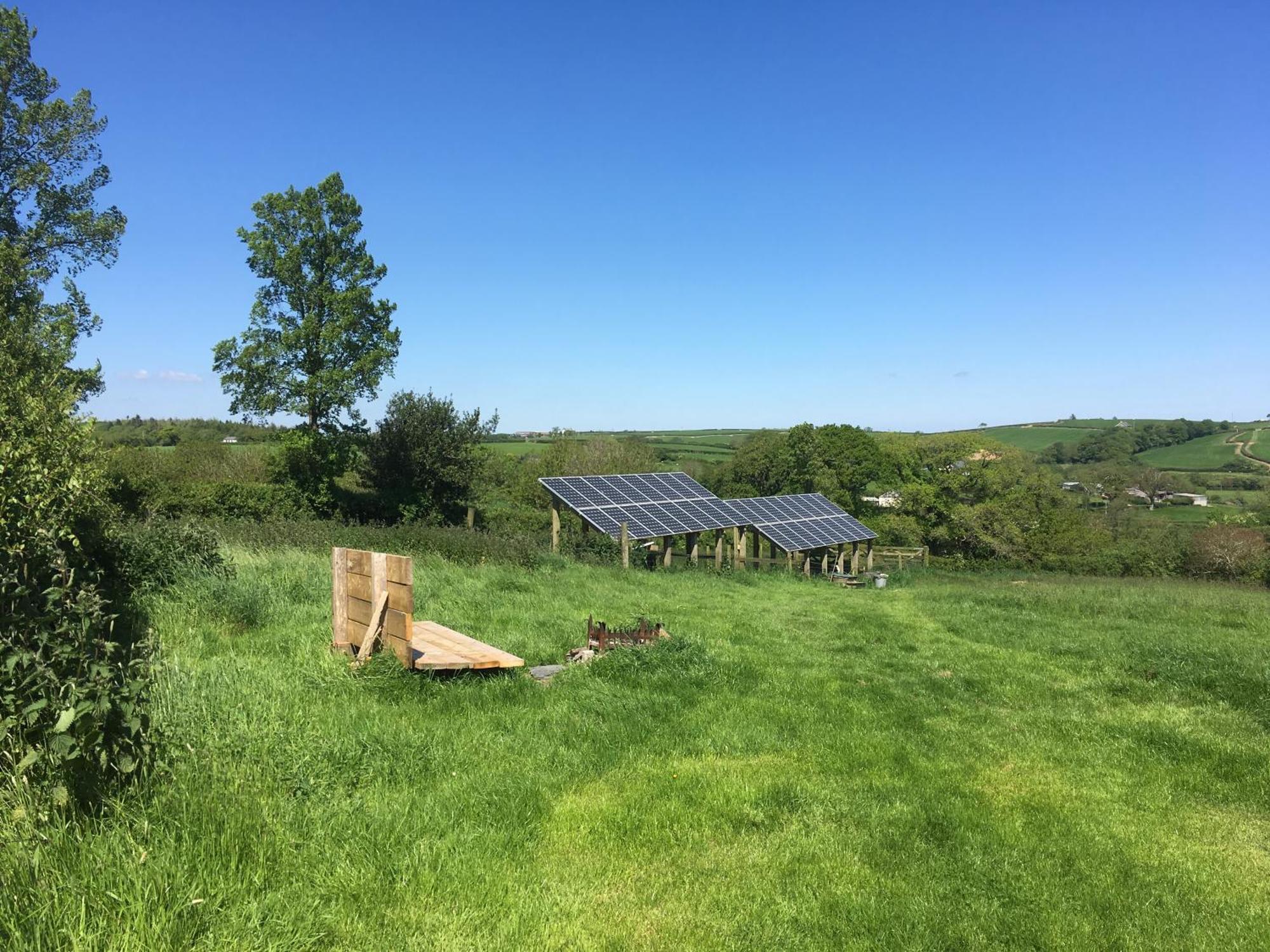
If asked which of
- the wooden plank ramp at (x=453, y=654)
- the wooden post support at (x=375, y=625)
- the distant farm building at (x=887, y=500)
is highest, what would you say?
the wooden post support at (x=375, y=625)

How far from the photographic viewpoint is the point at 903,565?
37750 mm

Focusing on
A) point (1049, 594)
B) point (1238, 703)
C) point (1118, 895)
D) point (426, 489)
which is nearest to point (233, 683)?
point (1118, 895)

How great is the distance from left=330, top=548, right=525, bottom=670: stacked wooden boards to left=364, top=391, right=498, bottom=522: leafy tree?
20000 mm

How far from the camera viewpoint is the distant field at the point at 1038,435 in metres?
101

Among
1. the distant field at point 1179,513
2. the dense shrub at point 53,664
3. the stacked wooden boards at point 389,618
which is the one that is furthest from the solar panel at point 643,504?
the distant field at point 1179,513

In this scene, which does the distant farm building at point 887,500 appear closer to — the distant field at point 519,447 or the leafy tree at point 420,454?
the distant field at point 519,447

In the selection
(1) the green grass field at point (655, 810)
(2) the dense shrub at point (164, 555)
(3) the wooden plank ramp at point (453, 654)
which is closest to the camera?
(1) the green grass field at point (655, 810)

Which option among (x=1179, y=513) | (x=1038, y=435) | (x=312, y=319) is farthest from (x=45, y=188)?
(x=1038, y=435)

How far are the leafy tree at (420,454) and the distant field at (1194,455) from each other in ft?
262

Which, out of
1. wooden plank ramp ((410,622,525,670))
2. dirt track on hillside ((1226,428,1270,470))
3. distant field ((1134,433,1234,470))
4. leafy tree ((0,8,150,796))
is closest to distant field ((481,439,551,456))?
Answer: leafy tree ((0,8,150,796))

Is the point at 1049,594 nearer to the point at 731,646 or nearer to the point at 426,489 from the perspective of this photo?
the point at 731,646

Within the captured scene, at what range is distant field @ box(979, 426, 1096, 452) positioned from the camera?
330ft

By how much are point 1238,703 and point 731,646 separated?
18.5 ft

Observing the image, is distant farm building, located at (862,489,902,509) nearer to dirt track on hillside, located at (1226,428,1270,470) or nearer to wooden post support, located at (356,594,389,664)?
wooden post support, located at (356,594,389,664)
